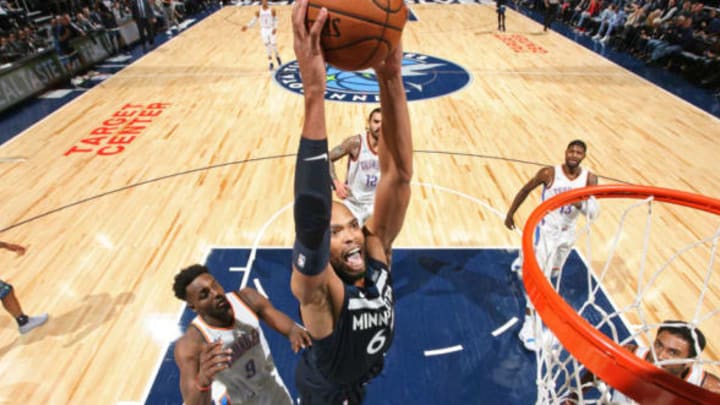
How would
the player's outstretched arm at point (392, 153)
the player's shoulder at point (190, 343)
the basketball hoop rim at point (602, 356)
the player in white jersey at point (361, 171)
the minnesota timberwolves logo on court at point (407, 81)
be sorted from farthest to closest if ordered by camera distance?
the minnesota timberwolves logo on court at point (407, 81)
the player in white jersey at point (361, 171)
the player's shoulder at point (190, 343)
the player's outstretched arm at point (392, 153)
the basketball hoop rim at point (602, 356)

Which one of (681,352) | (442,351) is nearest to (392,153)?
(681,352)

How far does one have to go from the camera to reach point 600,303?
4.32m

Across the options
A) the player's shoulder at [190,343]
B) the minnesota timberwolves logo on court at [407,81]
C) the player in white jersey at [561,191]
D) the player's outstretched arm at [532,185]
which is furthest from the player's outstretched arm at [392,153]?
the minnesota timberwolves logo on court at [407,81]

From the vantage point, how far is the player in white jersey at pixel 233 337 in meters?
2.59

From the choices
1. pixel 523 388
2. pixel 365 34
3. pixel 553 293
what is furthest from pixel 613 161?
pixel 365 34

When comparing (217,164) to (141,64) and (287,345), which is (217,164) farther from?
(141,64)

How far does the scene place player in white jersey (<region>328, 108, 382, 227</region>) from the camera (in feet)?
14.8

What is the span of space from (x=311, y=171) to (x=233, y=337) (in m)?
1.94

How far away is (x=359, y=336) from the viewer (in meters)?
1.71

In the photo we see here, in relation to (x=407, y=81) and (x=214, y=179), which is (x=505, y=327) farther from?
(x=407, y=81)

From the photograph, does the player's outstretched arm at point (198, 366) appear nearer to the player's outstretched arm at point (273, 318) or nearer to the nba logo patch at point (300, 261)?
the player's outstretched arm at point (273, 318)

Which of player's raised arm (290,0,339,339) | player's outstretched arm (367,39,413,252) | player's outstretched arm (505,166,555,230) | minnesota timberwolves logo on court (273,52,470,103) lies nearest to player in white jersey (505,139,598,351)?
player's outstretched arm (505,166,555,230)

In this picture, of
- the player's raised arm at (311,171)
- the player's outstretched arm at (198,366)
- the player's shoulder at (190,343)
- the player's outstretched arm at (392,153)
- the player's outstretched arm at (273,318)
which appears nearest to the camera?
the player's raised arm at (311,171)

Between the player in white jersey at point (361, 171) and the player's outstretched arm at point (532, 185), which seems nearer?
the player's outstretched arm at point (532, 185)
